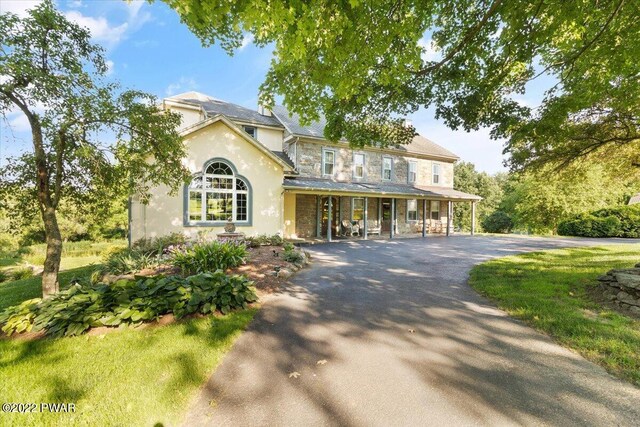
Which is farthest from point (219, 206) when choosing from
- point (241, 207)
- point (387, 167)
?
point (387, 167)

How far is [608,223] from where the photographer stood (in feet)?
60.7

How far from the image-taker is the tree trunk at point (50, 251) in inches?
210

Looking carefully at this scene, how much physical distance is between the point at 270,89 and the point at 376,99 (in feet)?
11.3

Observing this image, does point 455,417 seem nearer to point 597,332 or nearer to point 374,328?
point 374,328

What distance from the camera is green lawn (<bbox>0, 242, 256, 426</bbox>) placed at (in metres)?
2.42

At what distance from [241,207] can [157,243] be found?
378cm

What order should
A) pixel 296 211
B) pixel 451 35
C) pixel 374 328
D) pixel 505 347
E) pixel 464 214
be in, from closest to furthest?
pixel 505 347 < pixel 374 328 < pixel 451 35 < pixel 296 211 < pixel 464 214

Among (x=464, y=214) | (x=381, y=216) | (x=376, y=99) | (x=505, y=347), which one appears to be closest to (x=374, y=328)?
(x=505, y=347)

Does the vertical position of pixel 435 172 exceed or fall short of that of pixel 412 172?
it exceeds it

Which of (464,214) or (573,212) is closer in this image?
(573,212)

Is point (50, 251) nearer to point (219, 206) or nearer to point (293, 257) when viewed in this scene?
point (293, 257)

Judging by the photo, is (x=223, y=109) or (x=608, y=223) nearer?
(x=223, y=109)

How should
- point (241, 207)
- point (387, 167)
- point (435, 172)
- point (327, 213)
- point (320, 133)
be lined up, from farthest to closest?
point (435, 172)
point (387, 167)
point (327, 213)
point (320, 133)
point (241, 207)

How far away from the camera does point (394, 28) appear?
4.78 meters
